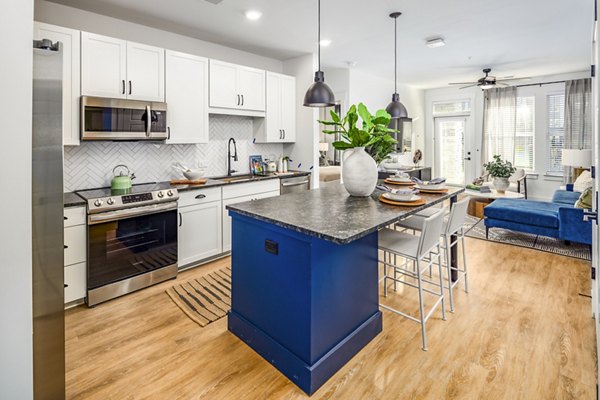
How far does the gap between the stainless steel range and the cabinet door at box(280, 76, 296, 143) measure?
2.20m

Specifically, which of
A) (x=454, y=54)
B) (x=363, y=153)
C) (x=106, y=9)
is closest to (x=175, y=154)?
(x=106, y=9)

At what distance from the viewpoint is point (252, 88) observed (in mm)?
4461

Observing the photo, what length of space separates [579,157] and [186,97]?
5565 millimetres

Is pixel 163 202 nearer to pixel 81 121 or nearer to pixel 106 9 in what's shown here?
pixel 81 121

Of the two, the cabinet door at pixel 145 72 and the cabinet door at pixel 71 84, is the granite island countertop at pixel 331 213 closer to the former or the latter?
the cabinet door at pixel 71 84

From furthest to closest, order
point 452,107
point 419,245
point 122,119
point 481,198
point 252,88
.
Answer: point 452,107
point 481,198
point 252,88
point 122,119
point 419,245

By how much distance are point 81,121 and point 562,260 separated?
209 inches

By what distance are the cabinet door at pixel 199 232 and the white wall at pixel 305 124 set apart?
175cm

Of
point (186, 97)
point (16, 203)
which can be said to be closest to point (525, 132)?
point (186, 97)

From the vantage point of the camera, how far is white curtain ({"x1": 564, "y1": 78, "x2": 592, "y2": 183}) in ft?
21.9

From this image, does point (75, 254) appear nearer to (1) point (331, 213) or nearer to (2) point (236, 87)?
(1) point (331, 213)

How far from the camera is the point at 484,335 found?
2.43 meters

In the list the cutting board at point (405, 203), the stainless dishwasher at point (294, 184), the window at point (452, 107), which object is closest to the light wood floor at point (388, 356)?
the cutting board at point (405, 203)

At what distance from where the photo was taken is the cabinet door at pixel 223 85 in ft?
13.2
